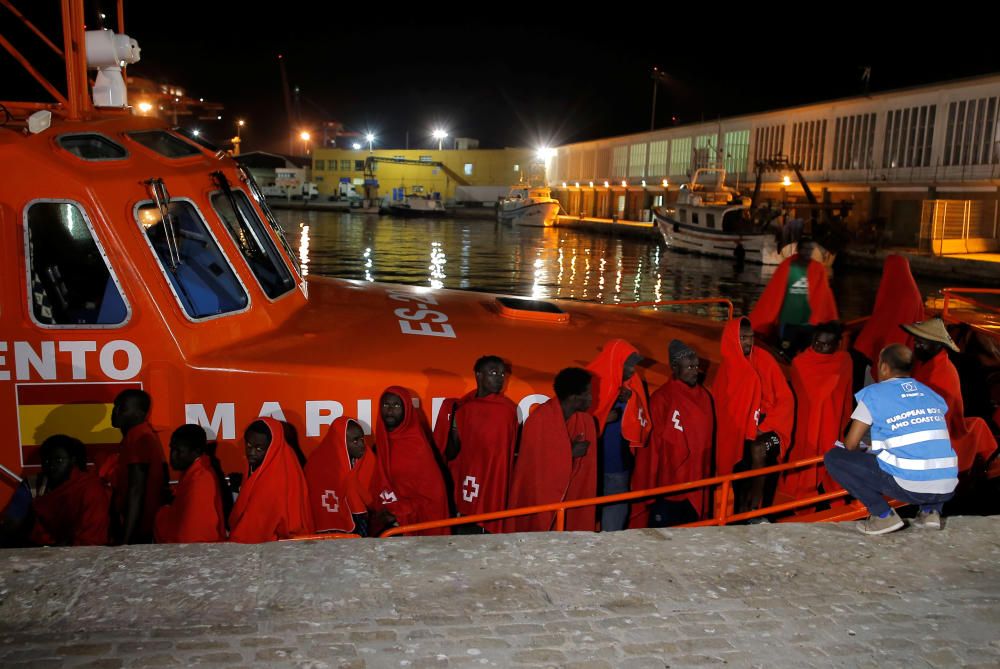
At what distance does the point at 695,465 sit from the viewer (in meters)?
5.20

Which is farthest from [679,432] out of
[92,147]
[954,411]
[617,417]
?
[92,147]

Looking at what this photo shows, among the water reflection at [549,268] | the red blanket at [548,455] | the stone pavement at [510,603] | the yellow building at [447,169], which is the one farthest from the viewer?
the yellow building at [447,169]

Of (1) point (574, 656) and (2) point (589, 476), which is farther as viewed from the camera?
(2) point (589, 476)

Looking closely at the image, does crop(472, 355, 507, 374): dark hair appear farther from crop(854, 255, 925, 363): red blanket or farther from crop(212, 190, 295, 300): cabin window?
crop(854, 255, 925, 363): red blanket

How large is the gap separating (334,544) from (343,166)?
97489 mm

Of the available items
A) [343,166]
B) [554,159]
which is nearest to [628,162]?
[554,159]

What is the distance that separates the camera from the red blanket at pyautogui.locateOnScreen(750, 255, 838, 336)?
7.54m

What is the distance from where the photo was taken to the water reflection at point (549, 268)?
2550 cm

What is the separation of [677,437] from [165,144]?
11.5ft

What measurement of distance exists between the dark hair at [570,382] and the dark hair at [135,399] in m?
2.09

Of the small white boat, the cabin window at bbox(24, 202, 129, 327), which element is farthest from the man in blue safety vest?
the small white boat

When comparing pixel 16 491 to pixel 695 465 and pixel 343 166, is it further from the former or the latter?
pixel 343 166

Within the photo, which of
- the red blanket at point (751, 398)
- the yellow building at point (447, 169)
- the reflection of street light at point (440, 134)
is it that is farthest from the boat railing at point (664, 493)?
the reflection of street light at point (440, 134)

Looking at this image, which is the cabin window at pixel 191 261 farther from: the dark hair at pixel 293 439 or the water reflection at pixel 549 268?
the water reflection at pixel 549 268
